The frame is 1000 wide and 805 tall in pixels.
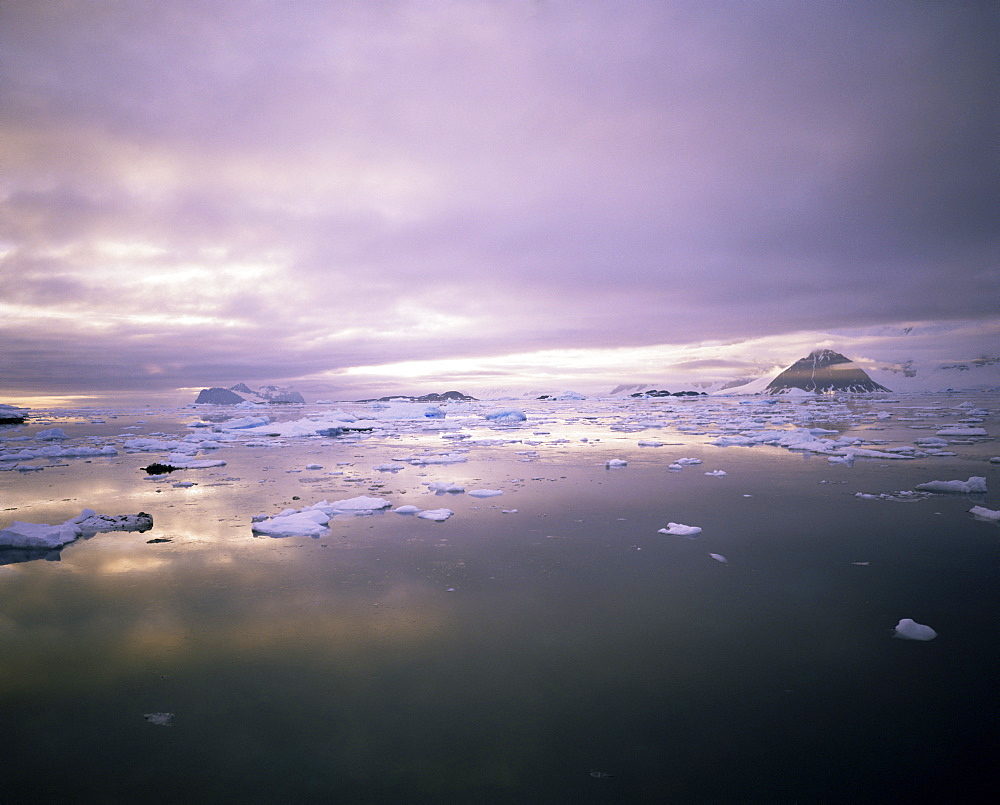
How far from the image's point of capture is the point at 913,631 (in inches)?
139

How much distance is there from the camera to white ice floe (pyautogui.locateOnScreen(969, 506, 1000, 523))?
630 cm

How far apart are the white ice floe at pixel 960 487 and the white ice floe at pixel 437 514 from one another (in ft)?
25.7

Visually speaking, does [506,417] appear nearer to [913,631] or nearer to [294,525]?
[294,525]

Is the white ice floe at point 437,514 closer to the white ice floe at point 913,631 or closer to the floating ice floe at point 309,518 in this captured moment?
the floating ice floe at point 309,518

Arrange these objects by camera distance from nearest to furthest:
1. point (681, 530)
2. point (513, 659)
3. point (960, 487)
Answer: point (513, 659) → point (681, 530) → point (960, 487)

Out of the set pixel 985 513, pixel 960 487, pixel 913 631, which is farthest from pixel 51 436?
pixel 960 487

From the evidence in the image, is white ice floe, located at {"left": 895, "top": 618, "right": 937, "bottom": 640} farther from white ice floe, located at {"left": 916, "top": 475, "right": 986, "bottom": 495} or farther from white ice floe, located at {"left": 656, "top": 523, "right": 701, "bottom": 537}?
white ice floe, located at {"left": 916, "top": 475, "right": 986, "bottom": 495}

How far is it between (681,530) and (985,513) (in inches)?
167

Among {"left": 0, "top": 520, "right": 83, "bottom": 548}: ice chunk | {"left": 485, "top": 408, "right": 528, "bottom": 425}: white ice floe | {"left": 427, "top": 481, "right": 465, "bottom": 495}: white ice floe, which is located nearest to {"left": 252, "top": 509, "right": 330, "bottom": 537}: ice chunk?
{"left": 0, "top": 520, "right": 83, "bottom": 548}: ice chunk

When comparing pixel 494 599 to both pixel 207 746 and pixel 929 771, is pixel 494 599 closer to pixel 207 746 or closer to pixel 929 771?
pixel 207 746

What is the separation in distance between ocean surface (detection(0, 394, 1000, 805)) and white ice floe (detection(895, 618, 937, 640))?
7 cm

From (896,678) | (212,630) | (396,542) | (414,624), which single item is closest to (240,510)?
(396,542)

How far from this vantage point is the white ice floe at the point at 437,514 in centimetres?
693

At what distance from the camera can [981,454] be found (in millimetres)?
11875
